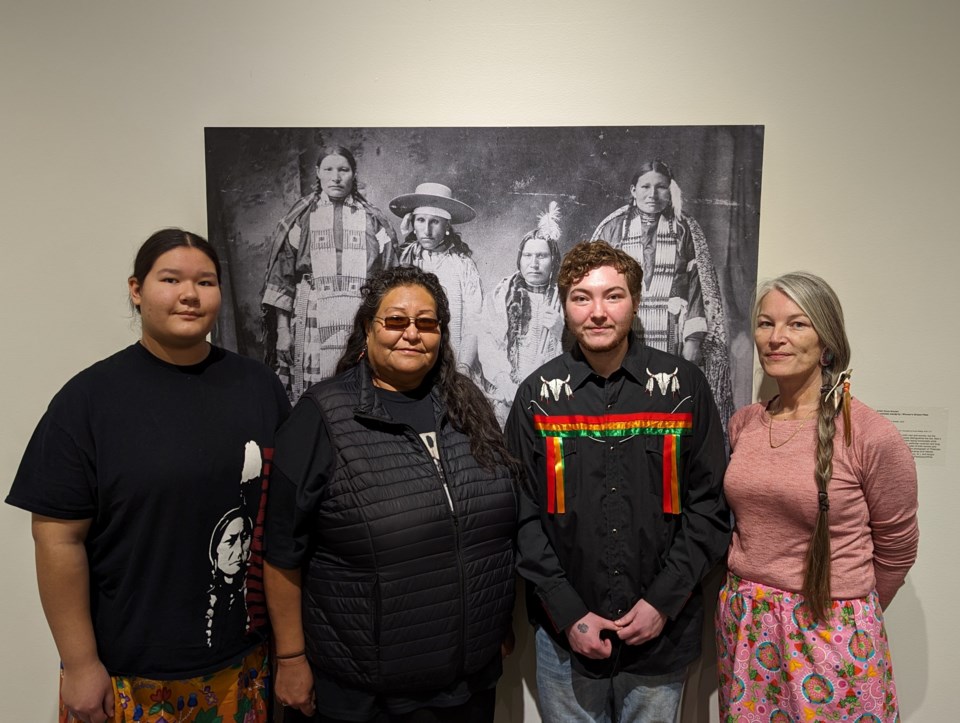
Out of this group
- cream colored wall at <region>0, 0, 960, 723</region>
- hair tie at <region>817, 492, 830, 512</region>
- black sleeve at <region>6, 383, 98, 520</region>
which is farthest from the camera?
cream colored wall at <region>0, 0, 960, 723</region>

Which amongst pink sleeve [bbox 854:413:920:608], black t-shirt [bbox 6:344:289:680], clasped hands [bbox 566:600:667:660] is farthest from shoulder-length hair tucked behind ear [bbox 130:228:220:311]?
pink sleeve [bbox 854:413:920:608]

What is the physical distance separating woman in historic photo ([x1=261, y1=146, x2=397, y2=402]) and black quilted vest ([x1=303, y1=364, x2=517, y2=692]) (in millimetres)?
484

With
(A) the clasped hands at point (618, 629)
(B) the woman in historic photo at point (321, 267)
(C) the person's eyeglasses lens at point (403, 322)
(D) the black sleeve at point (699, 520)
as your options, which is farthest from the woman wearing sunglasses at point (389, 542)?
(D) the black sleeve at point (699, 520)

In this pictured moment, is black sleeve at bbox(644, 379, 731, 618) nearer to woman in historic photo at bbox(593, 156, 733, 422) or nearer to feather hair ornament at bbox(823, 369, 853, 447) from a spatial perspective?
woman in historic photo at bbox(593, 156, 733, 422)

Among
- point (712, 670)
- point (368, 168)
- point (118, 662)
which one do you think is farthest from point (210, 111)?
point (712, 670)

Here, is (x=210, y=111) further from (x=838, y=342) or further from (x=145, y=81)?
(x=838, y=342)

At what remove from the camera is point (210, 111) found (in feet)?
6.70

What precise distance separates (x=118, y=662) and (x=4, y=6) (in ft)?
7.29

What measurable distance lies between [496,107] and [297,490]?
145 cm

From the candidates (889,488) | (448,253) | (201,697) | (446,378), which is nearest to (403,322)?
(446,378)

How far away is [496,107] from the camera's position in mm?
2025

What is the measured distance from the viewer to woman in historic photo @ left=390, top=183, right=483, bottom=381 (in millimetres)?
2047

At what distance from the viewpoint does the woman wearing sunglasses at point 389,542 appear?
5.05 ft

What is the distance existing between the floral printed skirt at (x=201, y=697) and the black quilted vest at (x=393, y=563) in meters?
0.26
